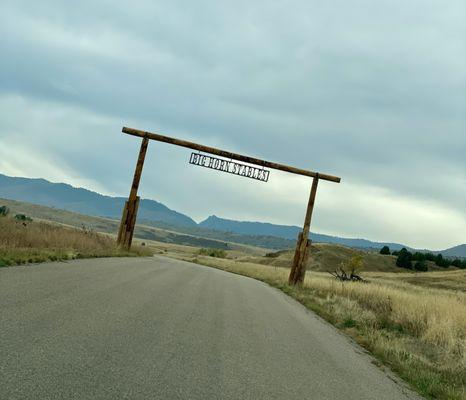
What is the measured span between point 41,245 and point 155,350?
1314cm

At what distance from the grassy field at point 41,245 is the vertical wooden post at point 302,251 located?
861cm

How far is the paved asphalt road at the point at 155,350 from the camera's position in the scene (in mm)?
4984

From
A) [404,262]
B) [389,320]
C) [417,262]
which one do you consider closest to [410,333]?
[389,320]

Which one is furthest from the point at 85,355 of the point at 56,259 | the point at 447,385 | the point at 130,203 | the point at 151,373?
the point at 130,203

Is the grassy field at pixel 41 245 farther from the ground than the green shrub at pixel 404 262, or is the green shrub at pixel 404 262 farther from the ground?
the green shrub at pixel 404 262

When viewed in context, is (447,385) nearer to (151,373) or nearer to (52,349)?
(151,373)

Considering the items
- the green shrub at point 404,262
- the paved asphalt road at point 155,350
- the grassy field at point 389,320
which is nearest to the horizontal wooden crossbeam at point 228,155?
the grassy field at point 389,320

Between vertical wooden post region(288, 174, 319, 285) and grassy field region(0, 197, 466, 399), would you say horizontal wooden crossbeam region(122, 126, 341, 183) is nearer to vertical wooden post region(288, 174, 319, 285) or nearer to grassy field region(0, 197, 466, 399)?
vertical wooden post region(288, 174, 319, 285)

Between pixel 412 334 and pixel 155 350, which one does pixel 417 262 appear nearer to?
pixel 412 334

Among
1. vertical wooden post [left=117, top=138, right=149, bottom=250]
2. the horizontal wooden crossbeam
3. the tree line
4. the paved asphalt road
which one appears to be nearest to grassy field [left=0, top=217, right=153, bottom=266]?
the paved asphalt road

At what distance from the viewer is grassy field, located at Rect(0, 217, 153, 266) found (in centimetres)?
1398

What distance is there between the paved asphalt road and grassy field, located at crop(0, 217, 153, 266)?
251 centimetres

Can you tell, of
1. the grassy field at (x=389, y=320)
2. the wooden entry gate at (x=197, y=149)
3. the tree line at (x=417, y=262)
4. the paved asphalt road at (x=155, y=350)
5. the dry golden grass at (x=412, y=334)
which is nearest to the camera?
the paved asphalt road at (x=155, y=350)

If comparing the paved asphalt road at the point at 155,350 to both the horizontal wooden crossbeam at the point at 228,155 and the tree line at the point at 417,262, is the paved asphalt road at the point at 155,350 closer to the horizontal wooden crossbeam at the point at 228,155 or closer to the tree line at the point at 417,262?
the horizontal wooden crossbeam at the point at 228,155
